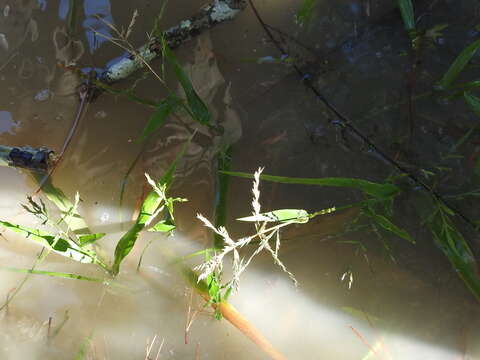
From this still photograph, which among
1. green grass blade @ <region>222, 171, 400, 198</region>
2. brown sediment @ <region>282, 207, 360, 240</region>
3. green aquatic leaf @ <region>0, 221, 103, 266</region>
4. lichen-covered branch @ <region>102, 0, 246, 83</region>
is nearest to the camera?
green grass blade @ <region>222, 171, 400, 198</region>

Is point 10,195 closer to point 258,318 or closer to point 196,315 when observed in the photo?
point 196,315

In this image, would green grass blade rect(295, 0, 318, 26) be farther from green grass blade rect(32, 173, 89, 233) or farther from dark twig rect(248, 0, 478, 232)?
green grass blade rect(32, 173, 89, 233)

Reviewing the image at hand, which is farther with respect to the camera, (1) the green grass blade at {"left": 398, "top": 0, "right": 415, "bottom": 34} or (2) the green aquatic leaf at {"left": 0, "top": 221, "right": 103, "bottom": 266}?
(1) the green grass blade at {"left": 398, "top": 0, "right": 415, "bottom": 34}

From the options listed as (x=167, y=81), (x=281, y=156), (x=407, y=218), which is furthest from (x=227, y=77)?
(x=407, y=218)

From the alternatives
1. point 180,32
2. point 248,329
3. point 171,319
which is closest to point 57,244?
point 171,319

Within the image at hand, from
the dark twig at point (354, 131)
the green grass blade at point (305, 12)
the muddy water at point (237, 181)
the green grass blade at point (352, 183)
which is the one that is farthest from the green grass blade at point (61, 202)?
the green grass blade at point (305, 12)

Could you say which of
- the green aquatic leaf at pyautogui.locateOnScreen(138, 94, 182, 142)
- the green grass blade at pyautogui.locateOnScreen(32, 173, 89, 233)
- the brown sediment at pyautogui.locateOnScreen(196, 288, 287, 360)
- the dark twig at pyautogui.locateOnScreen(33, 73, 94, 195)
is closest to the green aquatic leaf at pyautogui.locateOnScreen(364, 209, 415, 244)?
the brown sediment at pyautogui.locateOnScreen(196, 288, 287, 360)
